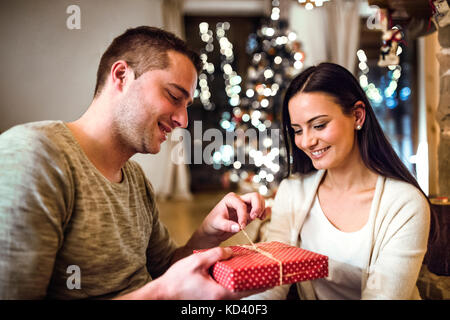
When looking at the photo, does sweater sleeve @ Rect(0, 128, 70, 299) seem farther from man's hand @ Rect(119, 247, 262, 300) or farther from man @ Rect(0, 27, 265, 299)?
man's hand @ Rect(119, 247, 262, 300)

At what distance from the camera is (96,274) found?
0.94 metres

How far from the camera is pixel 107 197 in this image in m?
0.99

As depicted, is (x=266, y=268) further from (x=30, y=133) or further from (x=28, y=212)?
(x=30, y=133)

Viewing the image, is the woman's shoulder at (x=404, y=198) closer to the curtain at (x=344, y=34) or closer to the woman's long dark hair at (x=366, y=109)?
the woman's long dark hair at (x=366, y=109)

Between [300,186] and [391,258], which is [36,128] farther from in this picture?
[391,258]

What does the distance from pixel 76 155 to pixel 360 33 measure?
4533 mm

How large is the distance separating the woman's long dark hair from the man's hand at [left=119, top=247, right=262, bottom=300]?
66 cm

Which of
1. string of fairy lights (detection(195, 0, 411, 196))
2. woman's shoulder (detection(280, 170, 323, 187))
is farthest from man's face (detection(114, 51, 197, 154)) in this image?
string of fairy lights (detection(195, 0, 411, 196))

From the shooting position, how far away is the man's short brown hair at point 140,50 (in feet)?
3.48

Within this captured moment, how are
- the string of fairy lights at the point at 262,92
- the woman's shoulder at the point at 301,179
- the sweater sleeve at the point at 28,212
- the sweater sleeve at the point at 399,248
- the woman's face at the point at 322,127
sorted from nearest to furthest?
the sweater sleeve at the point at 28,212, the sweater sleeve at the point at 399,248, the woman's face at the point at 322,127, the woman's shoulder at the point at 301,179, the string of fairy lights at the point at 262,92

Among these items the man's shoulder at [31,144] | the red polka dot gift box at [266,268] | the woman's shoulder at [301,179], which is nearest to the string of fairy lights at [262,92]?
the woman's shoulder at [301,179]

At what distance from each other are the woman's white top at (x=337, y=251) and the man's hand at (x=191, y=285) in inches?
17.4

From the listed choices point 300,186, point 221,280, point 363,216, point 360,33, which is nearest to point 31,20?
point 221,280

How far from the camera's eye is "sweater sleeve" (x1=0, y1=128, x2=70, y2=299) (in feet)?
2.44
